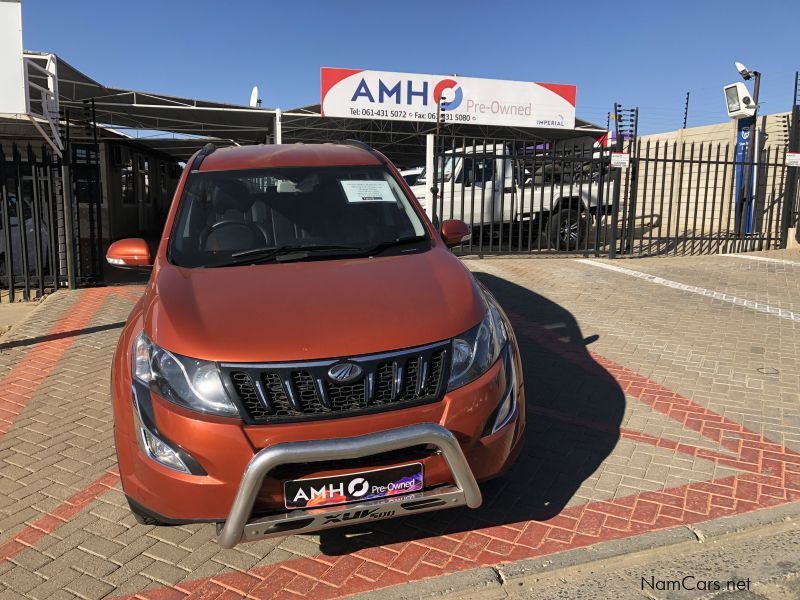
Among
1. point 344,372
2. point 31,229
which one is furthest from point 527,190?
point 344,372

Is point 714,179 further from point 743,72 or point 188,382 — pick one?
point 188,382

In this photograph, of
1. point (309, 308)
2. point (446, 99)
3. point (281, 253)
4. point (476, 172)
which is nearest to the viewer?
point (309, 308)

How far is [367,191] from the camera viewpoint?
401cm

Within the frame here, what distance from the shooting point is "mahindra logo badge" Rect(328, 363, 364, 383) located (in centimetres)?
249

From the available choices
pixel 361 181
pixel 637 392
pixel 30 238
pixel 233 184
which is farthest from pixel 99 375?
pixel 30 238

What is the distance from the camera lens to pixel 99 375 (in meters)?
5.56

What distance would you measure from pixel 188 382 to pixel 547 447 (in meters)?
2.48

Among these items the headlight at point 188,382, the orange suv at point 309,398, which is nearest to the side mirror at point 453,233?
the orange suv at point 309,398

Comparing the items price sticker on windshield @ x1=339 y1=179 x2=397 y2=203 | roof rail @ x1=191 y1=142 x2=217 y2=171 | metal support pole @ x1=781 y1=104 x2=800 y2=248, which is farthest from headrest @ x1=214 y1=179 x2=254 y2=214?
metal support pole @ x1=781 y1=104 x2=800 y2=248

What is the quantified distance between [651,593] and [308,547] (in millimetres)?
1592

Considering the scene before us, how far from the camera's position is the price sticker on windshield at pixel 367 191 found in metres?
3.97

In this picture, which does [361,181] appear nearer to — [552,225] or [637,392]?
[637,392]

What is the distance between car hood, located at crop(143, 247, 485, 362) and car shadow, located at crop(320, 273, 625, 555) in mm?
1014

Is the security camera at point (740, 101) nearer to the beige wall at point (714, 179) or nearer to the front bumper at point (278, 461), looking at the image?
the beige wall at point (714, 179)
